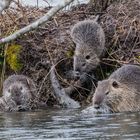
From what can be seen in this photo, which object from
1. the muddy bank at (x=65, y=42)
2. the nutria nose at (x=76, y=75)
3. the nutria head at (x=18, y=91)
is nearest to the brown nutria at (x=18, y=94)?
the nutria head at (x=18, y=91)

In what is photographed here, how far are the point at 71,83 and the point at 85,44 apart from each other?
93 cm

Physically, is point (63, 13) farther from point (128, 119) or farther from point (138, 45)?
point (128, 119)

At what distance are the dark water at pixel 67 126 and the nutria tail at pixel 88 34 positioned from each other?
176cm

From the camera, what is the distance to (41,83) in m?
9.82

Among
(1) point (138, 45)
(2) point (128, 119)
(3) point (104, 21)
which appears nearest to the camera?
(2) point (128, 119)

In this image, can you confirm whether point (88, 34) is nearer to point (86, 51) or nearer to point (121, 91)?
point (86, 51)

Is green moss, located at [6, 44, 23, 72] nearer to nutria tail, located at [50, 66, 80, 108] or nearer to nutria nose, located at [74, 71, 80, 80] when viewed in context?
nutria tail, located at [50, 66, 80, 108]

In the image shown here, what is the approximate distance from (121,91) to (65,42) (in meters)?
2.00

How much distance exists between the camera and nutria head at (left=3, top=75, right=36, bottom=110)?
9.36 metres

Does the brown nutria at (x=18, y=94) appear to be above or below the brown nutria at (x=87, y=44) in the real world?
below

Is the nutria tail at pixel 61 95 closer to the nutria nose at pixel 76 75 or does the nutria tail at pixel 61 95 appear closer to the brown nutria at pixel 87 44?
the nutria nose at pixel 76 75

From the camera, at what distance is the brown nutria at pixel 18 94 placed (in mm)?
9328

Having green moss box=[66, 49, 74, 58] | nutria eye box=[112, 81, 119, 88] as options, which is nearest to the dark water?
nutria eye box=[112, 81, 119, 88]

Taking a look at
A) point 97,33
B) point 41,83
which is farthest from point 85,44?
point 41,83
